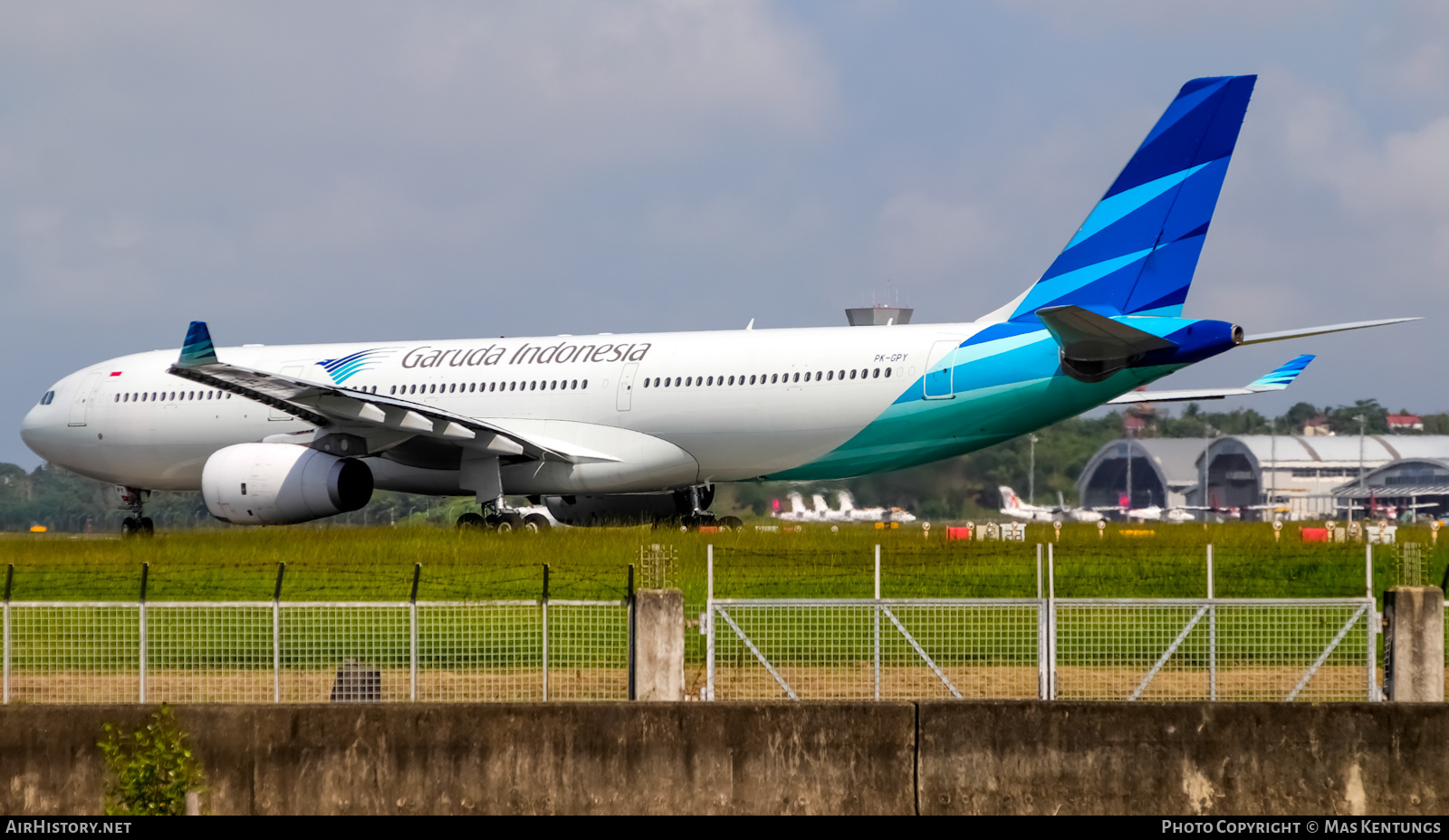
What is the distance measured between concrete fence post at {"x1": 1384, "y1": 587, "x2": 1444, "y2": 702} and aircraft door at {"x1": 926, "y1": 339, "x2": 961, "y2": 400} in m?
13.8

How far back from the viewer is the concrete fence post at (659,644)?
38.7 ft

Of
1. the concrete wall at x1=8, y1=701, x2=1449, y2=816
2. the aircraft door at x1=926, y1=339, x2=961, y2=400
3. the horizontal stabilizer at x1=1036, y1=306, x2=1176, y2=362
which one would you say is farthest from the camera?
the aircraft door at x1=926, y1=339, x2=961, y2=400

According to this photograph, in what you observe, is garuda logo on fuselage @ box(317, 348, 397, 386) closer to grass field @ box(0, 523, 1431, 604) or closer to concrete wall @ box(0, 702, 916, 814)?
grass field @ box(0, 523, 1431, 604)

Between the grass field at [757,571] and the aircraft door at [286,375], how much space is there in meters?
6.91

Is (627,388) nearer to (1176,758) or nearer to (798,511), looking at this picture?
(798,511)

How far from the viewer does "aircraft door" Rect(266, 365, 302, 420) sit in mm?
30922

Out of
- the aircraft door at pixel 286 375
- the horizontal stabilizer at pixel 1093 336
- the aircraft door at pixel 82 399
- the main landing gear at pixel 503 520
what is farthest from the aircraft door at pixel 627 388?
the aircraft door at pixel 82 399

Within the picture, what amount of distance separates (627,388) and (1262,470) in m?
22.1

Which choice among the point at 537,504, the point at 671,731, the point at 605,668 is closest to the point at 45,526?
the point at 537,504

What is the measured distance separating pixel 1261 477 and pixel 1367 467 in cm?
330

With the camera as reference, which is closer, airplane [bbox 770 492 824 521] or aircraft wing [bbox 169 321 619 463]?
aircraft wing [bbox 169 321 619 463]

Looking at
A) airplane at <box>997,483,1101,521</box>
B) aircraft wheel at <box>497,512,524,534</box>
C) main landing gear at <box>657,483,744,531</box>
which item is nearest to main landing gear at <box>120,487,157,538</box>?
aircraft wheel at <box>497,512,524,534</box>

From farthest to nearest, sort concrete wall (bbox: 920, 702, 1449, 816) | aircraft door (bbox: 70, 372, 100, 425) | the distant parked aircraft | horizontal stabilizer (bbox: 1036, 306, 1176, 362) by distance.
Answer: the distant parked aircraft → aircraft door (bbox: 70, 372, 100, 425) → horizontal stabilizer (bbox: 1036, 306, 1176, 362) → concrete wall (bbox: 920, 702, 1449, 816)

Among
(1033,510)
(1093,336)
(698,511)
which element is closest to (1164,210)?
(1093,336)
